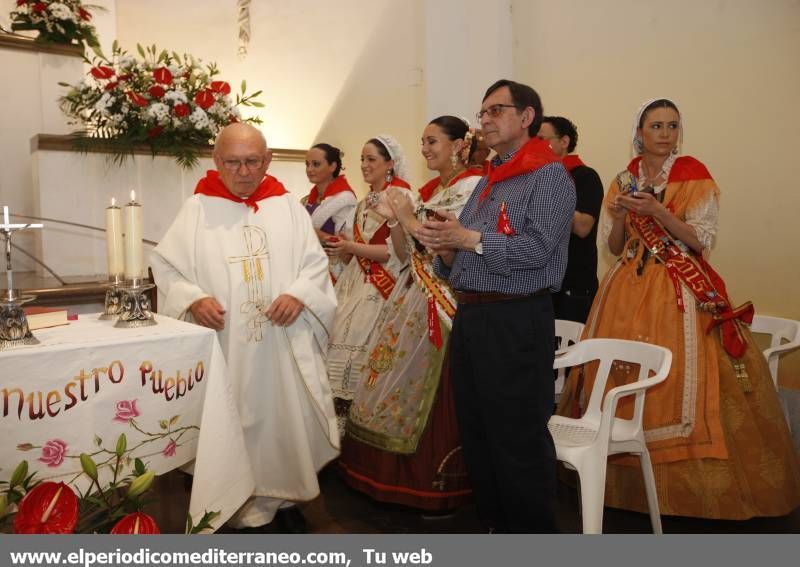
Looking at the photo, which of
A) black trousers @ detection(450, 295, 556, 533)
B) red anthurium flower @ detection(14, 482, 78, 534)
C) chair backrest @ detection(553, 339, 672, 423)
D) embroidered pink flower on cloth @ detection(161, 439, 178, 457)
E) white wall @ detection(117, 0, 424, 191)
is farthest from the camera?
white wall @ detection(117, 0, 424, 191)

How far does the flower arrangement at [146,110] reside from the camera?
12.5 ft

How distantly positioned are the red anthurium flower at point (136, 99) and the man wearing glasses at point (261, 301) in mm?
1479

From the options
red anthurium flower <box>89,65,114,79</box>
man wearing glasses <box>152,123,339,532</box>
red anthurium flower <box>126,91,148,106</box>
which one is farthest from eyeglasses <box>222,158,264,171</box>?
red anthurium flower <box>89,65,114,79</box>

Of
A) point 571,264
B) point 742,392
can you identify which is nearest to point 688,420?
point 742,392

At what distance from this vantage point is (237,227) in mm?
2553

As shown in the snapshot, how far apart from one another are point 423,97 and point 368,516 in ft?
10.5

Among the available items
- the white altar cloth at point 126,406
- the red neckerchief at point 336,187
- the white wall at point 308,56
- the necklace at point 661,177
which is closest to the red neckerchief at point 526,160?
the necklace at point 661,177

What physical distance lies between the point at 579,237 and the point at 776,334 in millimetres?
973

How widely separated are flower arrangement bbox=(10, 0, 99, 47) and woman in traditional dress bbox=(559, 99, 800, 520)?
11.0ft

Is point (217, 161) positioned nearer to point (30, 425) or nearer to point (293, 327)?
point (293, 327)

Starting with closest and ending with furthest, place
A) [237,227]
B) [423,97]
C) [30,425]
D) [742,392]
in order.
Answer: [30,425] → [237,227] → [742,392] → [423,97]

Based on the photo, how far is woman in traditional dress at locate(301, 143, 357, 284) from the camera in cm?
409

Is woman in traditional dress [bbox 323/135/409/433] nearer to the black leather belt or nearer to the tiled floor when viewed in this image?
the tiled floor

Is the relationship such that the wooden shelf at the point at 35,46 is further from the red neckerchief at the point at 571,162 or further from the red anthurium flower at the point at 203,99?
the red neckerchief at the point at 571,162
